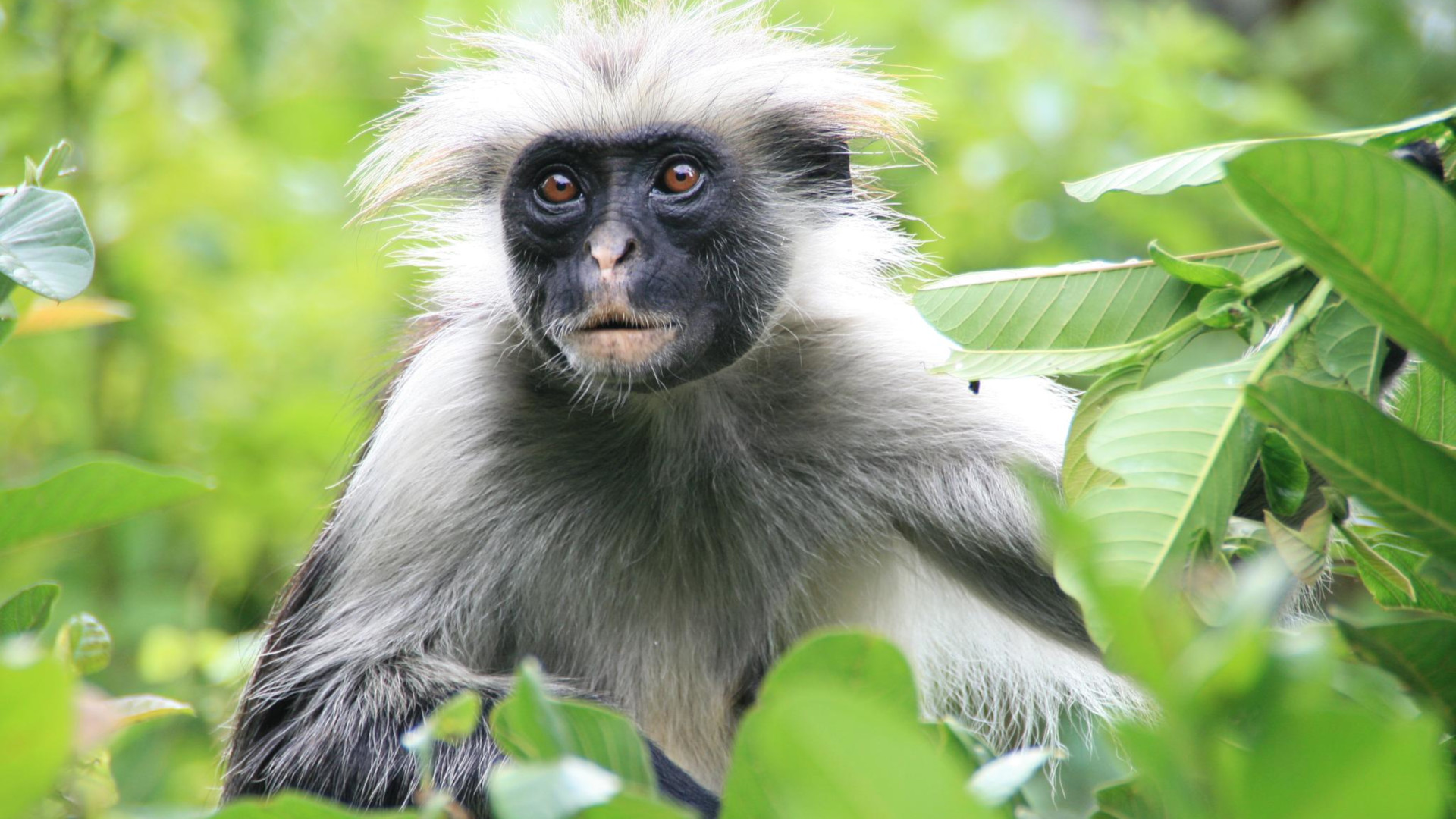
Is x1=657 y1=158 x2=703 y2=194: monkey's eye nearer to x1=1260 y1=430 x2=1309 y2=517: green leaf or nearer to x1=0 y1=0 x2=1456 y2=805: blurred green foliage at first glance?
x1=1260 y1=430 x2=1309 y2=517: green leaf

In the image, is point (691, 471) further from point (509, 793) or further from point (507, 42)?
point (509, 793)

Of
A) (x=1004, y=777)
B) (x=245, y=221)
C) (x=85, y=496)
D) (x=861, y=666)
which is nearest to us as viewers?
(x=1004, y=777)

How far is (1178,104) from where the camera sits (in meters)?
6.33

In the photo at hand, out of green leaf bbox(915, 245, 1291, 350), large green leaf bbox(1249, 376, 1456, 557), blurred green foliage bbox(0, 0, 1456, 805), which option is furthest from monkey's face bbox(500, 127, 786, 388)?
blurred green foliage bbox(0, 0, 1456, 805)

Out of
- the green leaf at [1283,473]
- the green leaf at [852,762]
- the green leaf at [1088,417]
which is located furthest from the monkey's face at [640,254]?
the green leaf at [852,762]

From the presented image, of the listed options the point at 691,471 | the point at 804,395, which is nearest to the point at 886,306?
the point at 804,395

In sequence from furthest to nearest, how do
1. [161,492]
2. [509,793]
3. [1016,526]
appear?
1. [1016,526]
2. [161,492]
3. [509,793]

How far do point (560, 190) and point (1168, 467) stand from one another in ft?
7.44

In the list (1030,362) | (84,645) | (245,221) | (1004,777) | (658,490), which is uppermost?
(1004,777)

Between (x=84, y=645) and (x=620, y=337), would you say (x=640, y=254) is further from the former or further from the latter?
(x=84, y=645)

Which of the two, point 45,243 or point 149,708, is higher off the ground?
point 45,243

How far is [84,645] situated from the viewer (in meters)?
1.92

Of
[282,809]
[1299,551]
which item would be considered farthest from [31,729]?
[1299,551]

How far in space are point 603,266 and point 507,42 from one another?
1.48 meters
